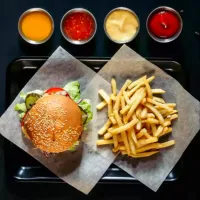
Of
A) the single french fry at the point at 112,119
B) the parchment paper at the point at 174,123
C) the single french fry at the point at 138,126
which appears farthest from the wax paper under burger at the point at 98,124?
the single french fry at the point at 138,126

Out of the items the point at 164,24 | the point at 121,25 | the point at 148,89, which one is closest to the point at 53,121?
the point at 148,89

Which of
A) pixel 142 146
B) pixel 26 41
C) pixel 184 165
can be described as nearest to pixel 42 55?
pixel 26 41

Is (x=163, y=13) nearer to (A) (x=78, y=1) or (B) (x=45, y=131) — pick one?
(A) (x=78, y=1)

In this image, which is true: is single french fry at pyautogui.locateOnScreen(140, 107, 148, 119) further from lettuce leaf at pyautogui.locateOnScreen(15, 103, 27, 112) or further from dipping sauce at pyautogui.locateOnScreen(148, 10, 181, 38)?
lettuce leaf at pyautogui.locateOnScreen(15, 103, 27, 112)

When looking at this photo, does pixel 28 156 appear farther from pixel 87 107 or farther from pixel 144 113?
pixel 144 113

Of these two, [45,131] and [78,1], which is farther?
[78,1]

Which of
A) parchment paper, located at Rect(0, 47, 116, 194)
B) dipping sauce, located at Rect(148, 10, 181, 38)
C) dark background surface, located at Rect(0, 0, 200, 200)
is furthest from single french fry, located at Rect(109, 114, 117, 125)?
dipping sauce, located at Rect(148, 10, 181, 38)

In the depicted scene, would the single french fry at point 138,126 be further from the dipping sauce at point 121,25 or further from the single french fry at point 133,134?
the dipping sauce at point 121,25
